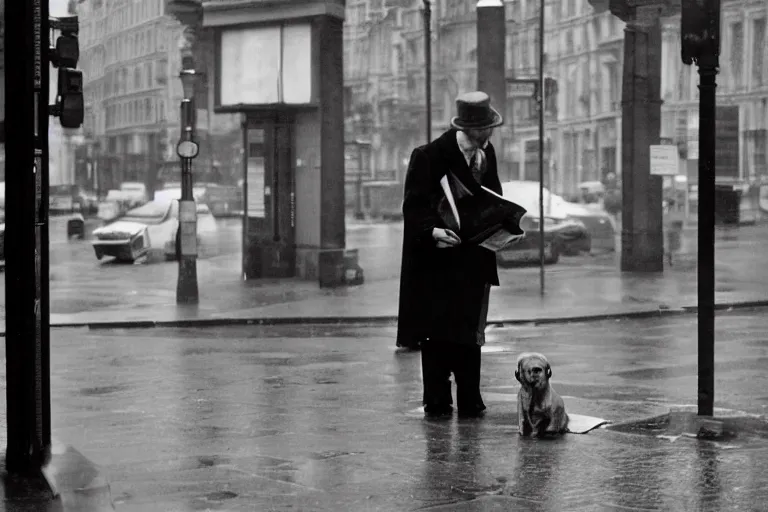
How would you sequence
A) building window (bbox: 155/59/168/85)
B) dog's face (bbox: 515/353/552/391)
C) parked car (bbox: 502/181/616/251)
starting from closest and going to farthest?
dog's face (bbox: 515/353/552/391) → parked car (bbox: 502/181/616/251) → building window (bbox: 155/59/168/85)

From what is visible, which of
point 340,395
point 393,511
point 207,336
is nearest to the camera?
point 393,511

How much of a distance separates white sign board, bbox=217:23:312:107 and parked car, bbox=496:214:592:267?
4.65m

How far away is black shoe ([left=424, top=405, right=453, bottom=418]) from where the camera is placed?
8727mm

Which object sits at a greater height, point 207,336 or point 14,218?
point 14,218

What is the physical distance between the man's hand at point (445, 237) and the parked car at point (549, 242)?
16.4 m

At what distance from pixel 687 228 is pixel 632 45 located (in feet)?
61.8

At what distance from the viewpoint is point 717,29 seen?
26.0 feet

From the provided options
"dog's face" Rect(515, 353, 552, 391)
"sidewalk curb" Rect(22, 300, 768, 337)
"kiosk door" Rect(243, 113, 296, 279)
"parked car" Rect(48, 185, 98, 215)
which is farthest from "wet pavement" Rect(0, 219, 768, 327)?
"parked car" Rect(48, 185, 98, 215)

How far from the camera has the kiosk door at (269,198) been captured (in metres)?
23.6

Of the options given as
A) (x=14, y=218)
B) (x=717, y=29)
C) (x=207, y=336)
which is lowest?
(x=207, y=336)

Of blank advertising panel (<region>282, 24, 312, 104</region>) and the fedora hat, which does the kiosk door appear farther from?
the fedora hat

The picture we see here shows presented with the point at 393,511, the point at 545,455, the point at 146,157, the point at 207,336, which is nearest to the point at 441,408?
→ the point at 545,455

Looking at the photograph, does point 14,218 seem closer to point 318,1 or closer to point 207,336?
point 207,336

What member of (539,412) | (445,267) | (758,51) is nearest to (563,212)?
(445,267)
